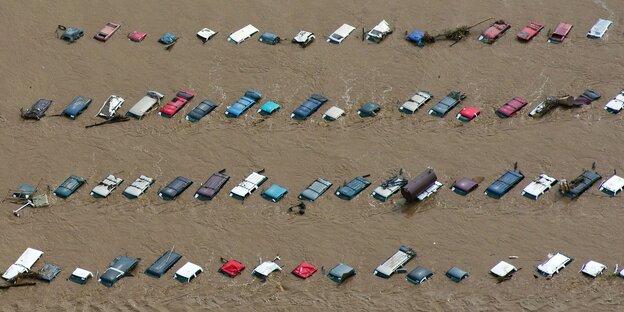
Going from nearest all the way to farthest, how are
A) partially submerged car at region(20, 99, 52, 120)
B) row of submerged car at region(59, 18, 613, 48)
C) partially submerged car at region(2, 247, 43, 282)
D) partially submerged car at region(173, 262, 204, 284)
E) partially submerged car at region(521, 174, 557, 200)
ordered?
1. partially submerged car at region(173, 262, 204, 284)
2. partially submerged car at region(2, 247, 43, 282)
3. partially submerged car at region(521, 174, 557, 200)
4. partially submerged car at region(20, 99, 52, 120)
5. row of submerged car at region(59, 18, 613, 48)

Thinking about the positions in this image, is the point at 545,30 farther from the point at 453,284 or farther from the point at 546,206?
the point at 453,284

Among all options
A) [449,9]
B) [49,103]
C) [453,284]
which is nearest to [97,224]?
[49,103]

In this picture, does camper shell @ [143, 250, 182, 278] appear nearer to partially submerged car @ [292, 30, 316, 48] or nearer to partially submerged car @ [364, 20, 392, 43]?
partially submerged car @ [292, 30, 316, 48]

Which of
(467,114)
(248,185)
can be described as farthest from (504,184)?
(248,185)

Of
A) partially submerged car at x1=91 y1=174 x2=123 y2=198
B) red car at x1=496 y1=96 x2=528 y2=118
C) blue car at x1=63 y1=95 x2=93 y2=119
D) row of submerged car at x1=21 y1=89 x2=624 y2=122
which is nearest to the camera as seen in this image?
partially submerged car at x1=91 y1=174 x2=123 y2=198

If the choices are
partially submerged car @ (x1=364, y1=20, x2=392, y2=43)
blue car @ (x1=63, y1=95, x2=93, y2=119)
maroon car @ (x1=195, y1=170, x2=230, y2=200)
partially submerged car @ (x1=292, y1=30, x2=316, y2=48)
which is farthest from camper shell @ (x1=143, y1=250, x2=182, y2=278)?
partially submerged car @ (x1=364, y1=20, x2=392, y2=43)

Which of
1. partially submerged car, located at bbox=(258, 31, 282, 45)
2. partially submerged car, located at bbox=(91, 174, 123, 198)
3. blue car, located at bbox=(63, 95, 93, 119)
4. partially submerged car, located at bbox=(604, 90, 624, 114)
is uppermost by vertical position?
partially submerged car, located at bbox=(258, 31, 282, 45)

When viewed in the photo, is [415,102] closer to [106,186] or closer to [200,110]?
[200,110]
